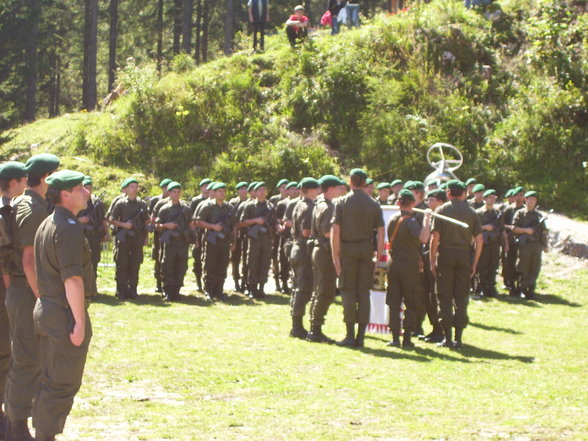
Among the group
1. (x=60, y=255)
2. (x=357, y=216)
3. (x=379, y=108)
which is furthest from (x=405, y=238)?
(x=379, y=108)

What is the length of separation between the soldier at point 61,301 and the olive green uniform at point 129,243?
33.2ft

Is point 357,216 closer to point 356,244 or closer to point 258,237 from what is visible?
point 356,244

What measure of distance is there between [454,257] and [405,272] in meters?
0.67

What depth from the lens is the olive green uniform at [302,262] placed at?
41.1 ft

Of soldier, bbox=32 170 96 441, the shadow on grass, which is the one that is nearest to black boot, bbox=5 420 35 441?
soldier, bbox=32 170 96 441

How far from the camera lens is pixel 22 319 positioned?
674cm

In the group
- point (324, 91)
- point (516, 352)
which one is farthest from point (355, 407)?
point (324, 91)

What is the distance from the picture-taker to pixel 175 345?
11461 millimetres

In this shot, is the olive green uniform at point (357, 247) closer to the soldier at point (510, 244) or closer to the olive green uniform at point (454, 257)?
the olive green uniform at point (454, 257)

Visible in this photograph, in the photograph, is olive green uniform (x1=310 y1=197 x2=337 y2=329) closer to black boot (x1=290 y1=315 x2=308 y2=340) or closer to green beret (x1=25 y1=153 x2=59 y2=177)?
black boot (x1=290 y1=315 x2=308 y2=340)

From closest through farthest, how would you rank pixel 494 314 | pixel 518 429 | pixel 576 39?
1. pixel 518 429
2. pixel 494 314
3. pixel 576 39

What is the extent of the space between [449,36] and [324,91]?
181 inches

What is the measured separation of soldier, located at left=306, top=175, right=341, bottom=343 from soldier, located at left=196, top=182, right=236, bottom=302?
5135 mm

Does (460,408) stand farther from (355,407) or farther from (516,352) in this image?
(516,352)
